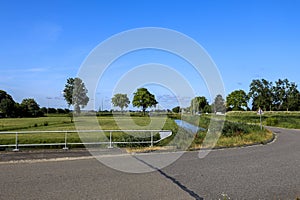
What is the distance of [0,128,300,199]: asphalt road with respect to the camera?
6613 mm

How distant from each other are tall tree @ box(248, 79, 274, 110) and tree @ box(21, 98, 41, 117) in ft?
238

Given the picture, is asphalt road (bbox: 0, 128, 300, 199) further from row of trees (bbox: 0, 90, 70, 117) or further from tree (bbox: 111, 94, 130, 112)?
row of trees (bbox: 0, 90, 70, 117)

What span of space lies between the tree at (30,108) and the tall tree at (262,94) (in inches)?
2861

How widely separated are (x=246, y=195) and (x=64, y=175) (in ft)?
16.4

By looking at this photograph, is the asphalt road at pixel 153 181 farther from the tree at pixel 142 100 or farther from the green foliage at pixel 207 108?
the green foliage at pixel 207 108

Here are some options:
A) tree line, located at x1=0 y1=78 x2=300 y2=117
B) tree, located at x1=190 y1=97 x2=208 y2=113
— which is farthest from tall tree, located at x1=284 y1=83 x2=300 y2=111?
tree, located at x1=190 y1=97 x2=208 y2=113

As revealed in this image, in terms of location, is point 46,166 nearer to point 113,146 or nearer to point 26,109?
point 113,146

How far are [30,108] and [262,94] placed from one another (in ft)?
251

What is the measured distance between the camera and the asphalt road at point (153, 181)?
21.7ft

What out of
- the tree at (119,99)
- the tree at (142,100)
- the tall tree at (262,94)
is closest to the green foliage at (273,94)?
the tall tree at (262,94)

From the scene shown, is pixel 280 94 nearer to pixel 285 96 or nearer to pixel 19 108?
pixel 285 96

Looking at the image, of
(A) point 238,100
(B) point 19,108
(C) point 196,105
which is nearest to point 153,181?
(C) point 196,105

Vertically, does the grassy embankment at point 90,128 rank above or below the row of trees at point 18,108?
below

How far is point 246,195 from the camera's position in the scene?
6.61 metres
